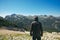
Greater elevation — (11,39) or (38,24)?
(38,24)

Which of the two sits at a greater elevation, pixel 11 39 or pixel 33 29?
pixel 33 29

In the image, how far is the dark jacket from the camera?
12.4 metres

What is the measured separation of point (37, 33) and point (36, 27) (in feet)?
1.43

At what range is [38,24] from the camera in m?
12.4

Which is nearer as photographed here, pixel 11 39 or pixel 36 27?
pixel 36 27

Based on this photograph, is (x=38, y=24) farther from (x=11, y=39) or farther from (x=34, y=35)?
(x=11, y=39)

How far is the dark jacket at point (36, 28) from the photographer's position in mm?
12438

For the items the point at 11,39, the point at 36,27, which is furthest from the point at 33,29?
the point at 11,39

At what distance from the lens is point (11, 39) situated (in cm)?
1905

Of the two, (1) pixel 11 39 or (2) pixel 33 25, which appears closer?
(2) pixel 33 25

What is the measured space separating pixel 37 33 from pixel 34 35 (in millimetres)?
266

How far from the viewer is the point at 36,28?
12.5m

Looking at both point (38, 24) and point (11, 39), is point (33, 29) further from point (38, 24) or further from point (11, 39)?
point (11, 39)

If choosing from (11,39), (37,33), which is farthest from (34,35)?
(11,39)
